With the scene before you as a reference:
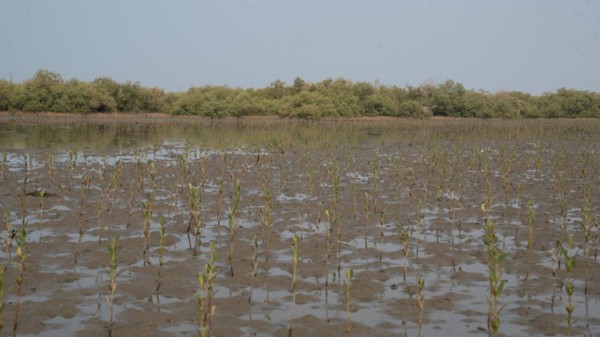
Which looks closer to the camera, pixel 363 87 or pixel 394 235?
pixel 394 235

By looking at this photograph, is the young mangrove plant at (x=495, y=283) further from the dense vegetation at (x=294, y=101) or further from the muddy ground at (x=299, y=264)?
the dense vegetation at (x=294, y=101)

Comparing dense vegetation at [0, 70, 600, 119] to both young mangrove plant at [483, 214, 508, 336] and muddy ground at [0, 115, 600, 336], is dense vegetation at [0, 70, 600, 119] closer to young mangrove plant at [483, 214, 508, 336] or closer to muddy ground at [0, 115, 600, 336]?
muddy ground at [0, 115, 600, 336]

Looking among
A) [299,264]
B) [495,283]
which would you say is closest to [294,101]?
[299,264]

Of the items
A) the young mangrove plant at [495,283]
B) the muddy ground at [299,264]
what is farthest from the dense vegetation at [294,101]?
the young mangrove plant at [495,283]

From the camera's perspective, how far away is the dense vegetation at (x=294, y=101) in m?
77.1

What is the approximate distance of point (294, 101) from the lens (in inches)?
3342

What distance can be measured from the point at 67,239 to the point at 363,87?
89184 mm

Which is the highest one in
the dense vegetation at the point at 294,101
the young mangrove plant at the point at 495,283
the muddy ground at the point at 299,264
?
the dense vegetation at the point at 294,101

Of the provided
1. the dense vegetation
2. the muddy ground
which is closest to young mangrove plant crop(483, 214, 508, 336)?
the muddy ground

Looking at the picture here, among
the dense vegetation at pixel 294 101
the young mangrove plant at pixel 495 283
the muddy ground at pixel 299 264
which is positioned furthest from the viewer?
the dense vegetation at pixel 294 101

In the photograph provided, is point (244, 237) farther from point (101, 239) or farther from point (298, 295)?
point (298, 295)

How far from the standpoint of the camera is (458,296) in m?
7.51

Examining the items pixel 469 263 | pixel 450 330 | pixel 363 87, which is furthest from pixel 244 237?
pixel 363 87

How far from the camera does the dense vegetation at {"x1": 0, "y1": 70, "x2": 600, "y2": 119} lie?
7706 centimetres
